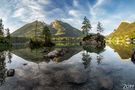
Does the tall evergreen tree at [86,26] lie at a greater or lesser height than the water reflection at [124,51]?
greater

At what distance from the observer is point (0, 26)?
7446 inches

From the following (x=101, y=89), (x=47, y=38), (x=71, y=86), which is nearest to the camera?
(x=101, y=89)

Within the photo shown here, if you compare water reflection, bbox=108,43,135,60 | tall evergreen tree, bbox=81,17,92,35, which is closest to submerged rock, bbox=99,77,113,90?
water reflection, bbox=108,43,135,60

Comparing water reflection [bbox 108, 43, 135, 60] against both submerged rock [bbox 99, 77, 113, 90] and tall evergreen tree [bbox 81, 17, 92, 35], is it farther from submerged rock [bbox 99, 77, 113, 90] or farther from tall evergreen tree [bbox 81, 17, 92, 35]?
tall evergreen tree [bbox 81, 17, 92, 35]

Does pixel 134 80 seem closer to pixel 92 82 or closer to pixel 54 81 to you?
pixel 92 82

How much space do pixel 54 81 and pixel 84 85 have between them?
149 inches

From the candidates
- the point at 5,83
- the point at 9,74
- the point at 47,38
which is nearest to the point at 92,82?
the point at 5,83

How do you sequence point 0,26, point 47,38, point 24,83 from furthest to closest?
point 0,26
point 47,38
point 24,83

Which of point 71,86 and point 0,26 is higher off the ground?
point 0,26

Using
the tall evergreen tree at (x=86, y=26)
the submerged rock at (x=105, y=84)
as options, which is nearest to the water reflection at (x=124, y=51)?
the submerged rock at (x=105, y=84)

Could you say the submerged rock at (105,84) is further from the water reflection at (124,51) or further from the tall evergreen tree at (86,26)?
the tall evergreen tree at (86,26)

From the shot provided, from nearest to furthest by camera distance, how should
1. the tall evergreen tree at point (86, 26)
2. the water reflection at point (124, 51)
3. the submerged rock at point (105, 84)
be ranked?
1. the submerged rock at point (105, 84)
2. the water reflection at point (124, 51)
3. the tall evergreen tree at point (86, 26)

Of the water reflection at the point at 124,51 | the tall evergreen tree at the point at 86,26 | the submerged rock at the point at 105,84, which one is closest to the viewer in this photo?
the submerged rock at the point at 105,84

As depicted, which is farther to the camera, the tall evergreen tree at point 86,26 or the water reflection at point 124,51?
the tall evergreen tree at point 86,26
